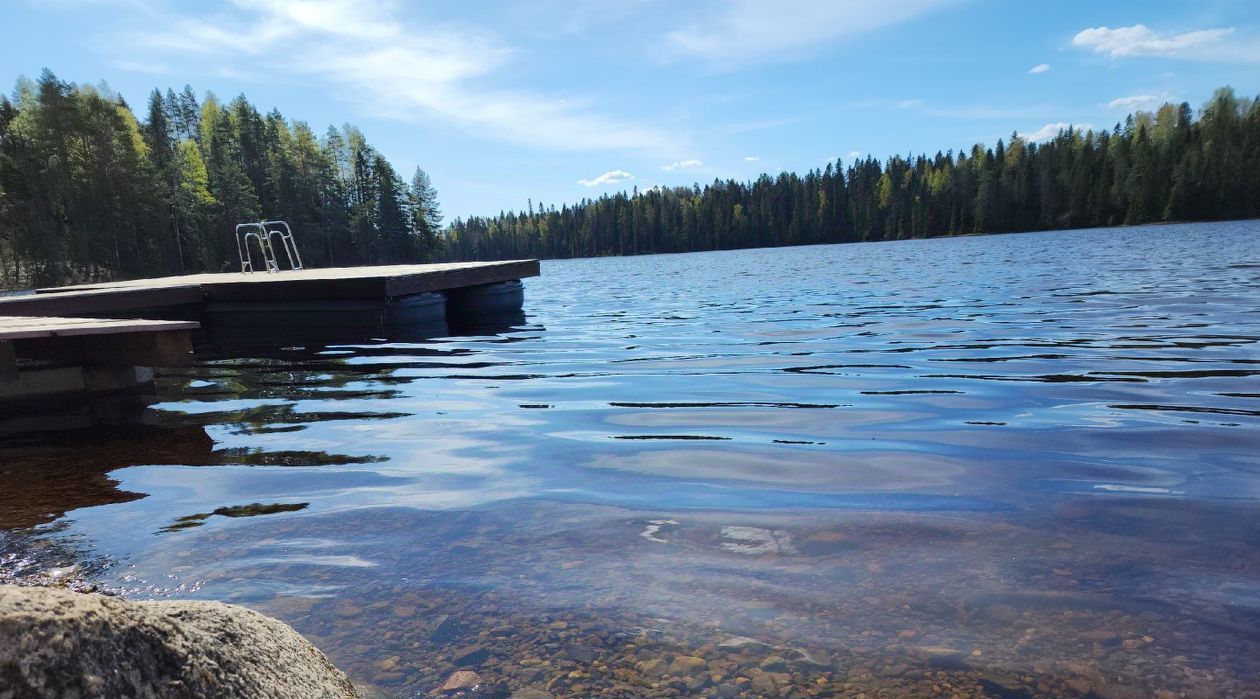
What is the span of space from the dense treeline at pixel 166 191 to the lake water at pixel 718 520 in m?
62.5

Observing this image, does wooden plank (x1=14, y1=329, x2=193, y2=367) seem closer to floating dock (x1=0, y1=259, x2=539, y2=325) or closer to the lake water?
the lake water

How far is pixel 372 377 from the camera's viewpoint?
331 inches

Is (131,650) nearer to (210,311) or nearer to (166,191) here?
(210,311)

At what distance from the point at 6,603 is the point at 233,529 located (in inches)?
103

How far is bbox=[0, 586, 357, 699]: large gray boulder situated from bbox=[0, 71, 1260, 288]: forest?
6827cm

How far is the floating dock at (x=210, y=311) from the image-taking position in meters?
6.84

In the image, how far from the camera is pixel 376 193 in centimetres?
8419

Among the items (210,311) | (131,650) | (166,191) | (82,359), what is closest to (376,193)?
(166,191)

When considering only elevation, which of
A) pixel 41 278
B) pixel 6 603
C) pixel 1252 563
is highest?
pixel 41 278

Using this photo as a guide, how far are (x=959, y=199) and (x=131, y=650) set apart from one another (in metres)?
116

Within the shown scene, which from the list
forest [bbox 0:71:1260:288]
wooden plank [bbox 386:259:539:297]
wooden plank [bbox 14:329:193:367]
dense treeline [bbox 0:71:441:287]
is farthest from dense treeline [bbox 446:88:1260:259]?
wooden plank [bbox 14:329:193:367]

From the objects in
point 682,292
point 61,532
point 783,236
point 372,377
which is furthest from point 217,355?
point 783,236

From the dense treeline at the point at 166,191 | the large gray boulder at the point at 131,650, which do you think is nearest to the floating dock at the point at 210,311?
the large gray boulder at the point at 131,650

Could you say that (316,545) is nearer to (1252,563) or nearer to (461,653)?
(461,653)
